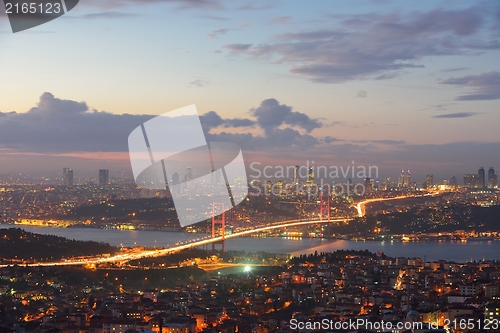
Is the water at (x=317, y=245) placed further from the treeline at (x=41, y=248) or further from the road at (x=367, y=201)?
the road at (x=367, y=201)

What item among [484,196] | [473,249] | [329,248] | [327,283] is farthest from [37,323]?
[484,196]

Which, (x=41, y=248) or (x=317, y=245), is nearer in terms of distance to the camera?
(x=41, y=248)

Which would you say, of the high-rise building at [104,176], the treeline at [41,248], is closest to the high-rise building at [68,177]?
the high-rise building at [104,176]

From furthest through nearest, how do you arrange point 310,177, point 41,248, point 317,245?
point 310,177, point 317,245, point 41,248

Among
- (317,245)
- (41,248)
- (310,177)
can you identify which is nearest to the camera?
(41,248)

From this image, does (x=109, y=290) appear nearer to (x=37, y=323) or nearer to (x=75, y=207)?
(x=37, y=323)

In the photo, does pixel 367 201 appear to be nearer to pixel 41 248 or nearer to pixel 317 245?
pixel 317 245

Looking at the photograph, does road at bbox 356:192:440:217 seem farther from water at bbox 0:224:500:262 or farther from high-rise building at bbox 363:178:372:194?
water at bbox 0:224:500:262

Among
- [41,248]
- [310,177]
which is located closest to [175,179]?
[41,248]
